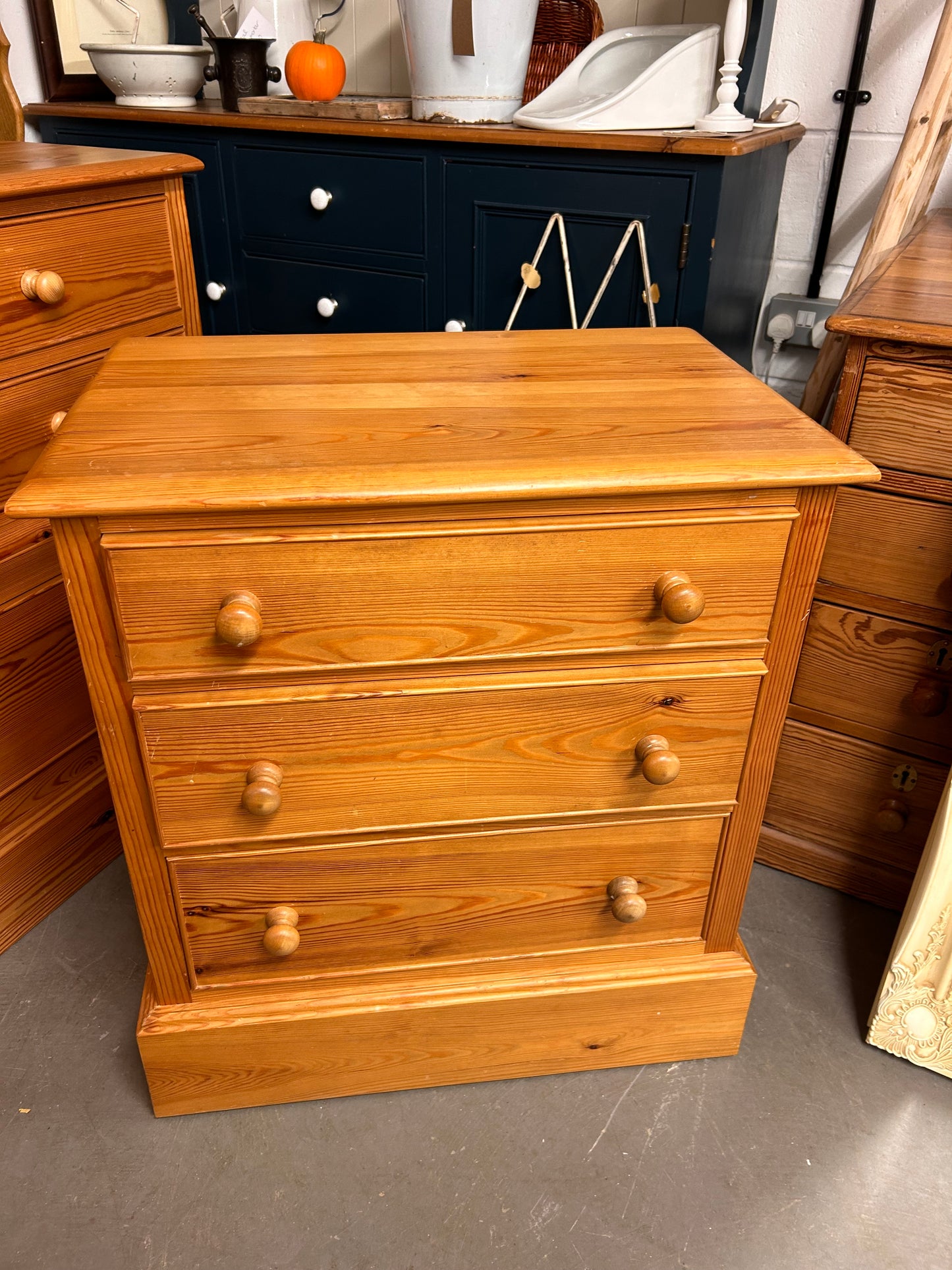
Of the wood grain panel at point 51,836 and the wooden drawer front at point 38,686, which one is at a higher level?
the wooden drawer front at point 38,686

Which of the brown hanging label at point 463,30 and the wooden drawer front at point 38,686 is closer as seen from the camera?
the wooden drawer front at point 38,686

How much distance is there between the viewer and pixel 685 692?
38.3 inches

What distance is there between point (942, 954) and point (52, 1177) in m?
1.09

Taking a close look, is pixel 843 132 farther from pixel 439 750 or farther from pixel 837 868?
pixel 439 750

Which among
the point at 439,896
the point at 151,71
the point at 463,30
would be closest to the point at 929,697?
the point at 439,896

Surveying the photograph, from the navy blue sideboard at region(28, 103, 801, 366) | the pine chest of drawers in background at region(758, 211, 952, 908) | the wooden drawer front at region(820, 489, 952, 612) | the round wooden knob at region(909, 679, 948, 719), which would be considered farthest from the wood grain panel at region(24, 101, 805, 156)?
the round wooden knob at region(909, 679, 948, 719)

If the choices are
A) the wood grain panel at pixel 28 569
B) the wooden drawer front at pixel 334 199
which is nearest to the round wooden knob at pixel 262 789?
the wood grain panel at pixel 28 569

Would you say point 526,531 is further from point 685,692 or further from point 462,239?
point 462,239

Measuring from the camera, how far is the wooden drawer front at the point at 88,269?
1.14m

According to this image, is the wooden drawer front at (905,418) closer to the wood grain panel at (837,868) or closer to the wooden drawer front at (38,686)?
the wood grain panel at (837,868)

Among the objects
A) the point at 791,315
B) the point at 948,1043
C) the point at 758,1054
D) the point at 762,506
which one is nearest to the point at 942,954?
the point at 948,1043

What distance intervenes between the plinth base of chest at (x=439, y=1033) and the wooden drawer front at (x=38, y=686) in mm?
408

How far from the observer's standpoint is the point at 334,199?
1.83 m

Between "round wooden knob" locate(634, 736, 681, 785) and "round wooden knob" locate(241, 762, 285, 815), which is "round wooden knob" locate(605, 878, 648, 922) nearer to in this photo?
"round wooden knob" locate(634, 736, 681, 785)
